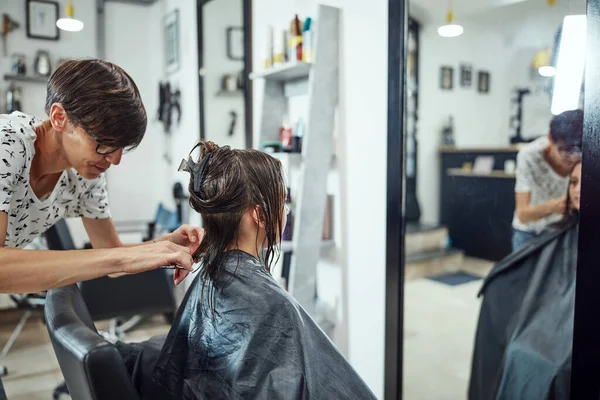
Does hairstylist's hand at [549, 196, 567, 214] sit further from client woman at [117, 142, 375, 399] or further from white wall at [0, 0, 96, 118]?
white wall at [0, 0, 96, 118]

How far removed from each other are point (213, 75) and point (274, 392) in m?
2.48

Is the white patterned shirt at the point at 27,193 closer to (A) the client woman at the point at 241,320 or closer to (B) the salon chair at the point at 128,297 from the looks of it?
(A) the client woman at the point at 241,320


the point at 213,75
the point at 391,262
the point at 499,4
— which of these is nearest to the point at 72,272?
the point at 391,262

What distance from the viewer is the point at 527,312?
149cm

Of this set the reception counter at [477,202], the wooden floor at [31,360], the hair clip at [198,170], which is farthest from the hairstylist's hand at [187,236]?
the wooden floor at [31,360]

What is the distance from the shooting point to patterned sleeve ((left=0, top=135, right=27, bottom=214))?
1.15 m

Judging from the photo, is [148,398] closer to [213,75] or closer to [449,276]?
[449,276]

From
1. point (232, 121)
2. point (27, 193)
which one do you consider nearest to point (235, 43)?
point (232, 121)

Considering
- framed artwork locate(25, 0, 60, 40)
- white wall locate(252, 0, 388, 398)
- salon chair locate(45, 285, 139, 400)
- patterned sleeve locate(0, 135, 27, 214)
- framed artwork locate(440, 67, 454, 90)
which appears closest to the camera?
salon chair locate(45, 285, 139, 400)

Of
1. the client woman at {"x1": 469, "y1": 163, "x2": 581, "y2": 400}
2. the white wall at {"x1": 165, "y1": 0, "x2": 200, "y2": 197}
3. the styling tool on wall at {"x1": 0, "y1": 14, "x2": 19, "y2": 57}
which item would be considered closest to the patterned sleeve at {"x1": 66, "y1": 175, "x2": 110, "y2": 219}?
the client woman at {"x1": 469, "y1": 163, "x2": 581, "y2": 400}

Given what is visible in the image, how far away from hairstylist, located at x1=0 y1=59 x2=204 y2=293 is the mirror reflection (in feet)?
2.97

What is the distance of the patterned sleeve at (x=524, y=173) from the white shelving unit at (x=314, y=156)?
0.81m

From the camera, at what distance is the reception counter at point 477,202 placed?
1.55 meters

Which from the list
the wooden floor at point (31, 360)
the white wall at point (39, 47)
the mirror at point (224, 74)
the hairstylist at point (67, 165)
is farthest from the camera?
the white wall at point (39, 47)
